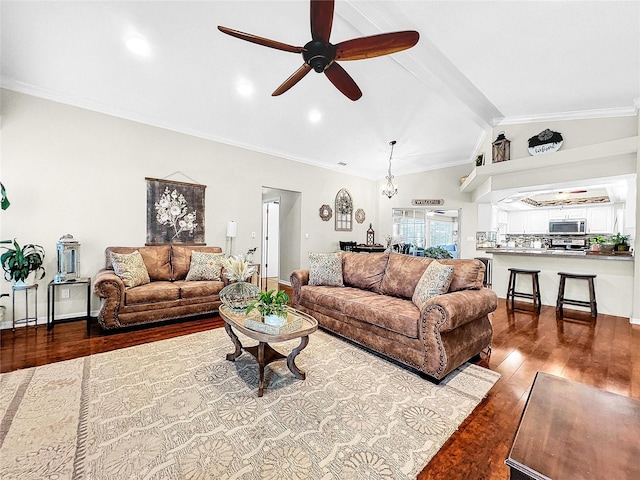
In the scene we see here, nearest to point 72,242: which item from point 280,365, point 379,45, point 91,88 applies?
point 91,88

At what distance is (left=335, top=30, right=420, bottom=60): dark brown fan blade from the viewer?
185 cm

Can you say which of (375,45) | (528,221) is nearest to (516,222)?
(528,221)

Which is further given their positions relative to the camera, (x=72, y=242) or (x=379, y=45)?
(x=72, y=242)

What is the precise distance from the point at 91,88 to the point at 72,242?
199 cm

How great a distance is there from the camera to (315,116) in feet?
14.9

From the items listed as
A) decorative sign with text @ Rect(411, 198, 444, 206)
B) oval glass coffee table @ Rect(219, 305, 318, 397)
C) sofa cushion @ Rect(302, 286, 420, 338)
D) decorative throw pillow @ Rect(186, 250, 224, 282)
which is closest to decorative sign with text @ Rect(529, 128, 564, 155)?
decorative sign with text @ Rect(411, 198, 444, 206)

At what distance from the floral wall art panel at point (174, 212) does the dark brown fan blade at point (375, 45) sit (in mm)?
3504

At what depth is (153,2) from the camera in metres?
2.42

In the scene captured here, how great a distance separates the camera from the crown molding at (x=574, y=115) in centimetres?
385

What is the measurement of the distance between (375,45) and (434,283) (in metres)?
2.02

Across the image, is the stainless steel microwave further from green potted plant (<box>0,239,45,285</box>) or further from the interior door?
green potted plant (<box>0,239,45,285</box>)

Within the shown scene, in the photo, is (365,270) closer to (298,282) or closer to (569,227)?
(298,282)

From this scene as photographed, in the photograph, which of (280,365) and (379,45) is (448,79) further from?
(280,365)

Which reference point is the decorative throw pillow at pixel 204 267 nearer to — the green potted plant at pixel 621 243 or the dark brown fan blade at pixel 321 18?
the dark brown fan blade at pixel 321 18
